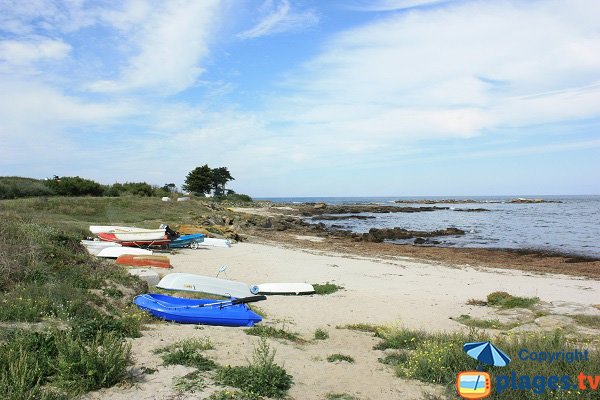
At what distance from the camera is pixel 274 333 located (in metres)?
8.28

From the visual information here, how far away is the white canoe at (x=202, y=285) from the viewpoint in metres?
11.2

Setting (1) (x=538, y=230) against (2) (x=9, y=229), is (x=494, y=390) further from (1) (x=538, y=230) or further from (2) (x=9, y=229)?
(1) (x=538, y=230)

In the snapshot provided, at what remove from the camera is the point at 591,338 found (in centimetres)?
838

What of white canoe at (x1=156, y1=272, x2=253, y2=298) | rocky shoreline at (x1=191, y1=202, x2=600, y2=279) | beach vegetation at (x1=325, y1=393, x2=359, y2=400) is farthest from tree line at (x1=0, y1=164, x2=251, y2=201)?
beach vegetation at (x1=325, y1=393, x2=359, y2=400)

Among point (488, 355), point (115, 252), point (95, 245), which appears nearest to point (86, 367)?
point (488, 355)

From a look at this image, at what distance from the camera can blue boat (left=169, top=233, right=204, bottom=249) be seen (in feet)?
71.8

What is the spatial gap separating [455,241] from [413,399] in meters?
29.9

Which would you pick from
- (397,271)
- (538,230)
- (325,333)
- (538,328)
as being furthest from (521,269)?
(538,230)

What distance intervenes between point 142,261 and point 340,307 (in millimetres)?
7891

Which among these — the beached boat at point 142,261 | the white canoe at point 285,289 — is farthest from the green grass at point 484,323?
the beached boat at point 142,261

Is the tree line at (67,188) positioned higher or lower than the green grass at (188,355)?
higher

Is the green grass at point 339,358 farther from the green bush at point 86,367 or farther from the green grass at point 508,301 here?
the green grass at point 508,301

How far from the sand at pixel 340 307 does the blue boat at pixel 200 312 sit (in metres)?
0.32

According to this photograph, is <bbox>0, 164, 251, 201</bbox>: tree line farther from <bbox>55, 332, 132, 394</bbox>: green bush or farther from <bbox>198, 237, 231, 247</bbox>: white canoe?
<bbox>55, 332, 132, 394</bbox>: green bush
